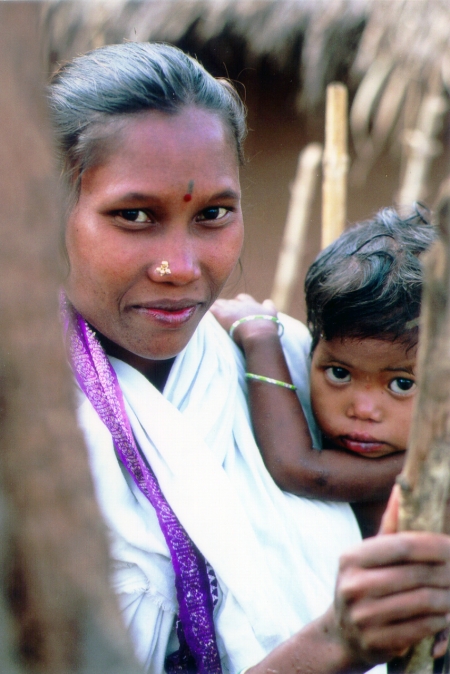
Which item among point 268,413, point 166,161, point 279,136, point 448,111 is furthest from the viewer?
point 279,136

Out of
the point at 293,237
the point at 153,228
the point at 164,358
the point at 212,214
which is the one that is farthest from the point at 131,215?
the point at 293,237

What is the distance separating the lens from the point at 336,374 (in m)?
1.62

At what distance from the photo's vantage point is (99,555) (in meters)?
0.51

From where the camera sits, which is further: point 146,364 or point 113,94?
point 146,364

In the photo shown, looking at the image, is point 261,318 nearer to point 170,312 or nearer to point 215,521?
point 170,312

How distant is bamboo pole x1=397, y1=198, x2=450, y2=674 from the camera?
65 centimetres

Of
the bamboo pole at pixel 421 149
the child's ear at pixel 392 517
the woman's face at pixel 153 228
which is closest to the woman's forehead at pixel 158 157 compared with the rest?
the woman's face at pixel 153 228

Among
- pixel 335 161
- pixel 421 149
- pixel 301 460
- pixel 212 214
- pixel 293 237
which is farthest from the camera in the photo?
pixel 293 237

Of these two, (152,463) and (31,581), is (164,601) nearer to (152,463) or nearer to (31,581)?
(152,463)

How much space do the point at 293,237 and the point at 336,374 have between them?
2.74 metres

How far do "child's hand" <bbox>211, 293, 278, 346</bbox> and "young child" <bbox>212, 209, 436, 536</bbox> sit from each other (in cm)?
8

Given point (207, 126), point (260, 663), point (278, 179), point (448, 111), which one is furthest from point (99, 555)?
point (278, 179)

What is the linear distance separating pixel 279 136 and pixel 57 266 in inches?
150

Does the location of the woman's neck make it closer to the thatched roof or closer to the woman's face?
the woman's face
